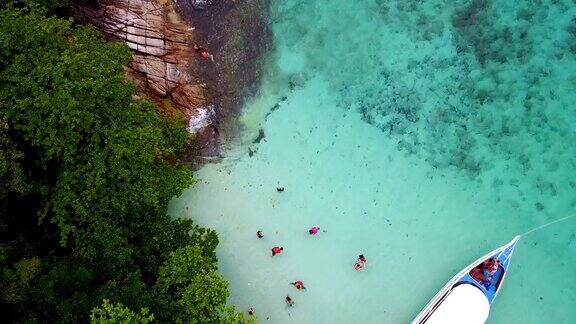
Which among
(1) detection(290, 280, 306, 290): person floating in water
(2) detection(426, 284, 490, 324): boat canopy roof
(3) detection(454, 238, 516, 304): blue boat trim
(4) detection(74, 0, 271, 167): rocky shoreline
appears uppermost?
(4) detection(74, 0, 271, 167): rocky shoreline

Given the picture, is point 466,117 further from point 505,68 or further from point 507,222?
point 507,222

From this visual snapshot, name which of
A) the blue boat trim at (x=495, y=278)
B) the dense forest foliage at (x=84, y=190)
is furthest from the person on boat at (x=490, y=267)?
the dense forest foliage at (x=84, y=190)

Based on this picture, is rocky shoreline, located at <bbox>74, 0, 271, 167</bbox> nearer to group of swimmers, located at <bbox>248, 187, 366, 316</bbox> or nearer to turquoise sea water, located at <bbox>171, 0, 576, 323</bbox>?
turquoise sea water, located at <bbox>171, 0, 576, 323</bbox>

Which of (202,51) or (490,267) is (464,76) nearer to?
(490,267)

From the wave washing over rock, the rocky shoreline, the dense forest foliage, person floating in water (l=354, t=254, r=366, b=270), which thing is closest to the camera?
the dense forest foliage

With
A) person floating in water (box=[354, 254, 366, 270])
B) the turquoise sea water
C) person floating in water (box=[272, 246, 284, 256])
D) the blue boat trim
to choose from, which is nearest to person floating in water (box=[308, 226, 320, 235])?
the turquoise sea water

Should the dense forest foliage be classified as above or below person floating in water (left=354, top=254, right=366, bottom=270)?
above
